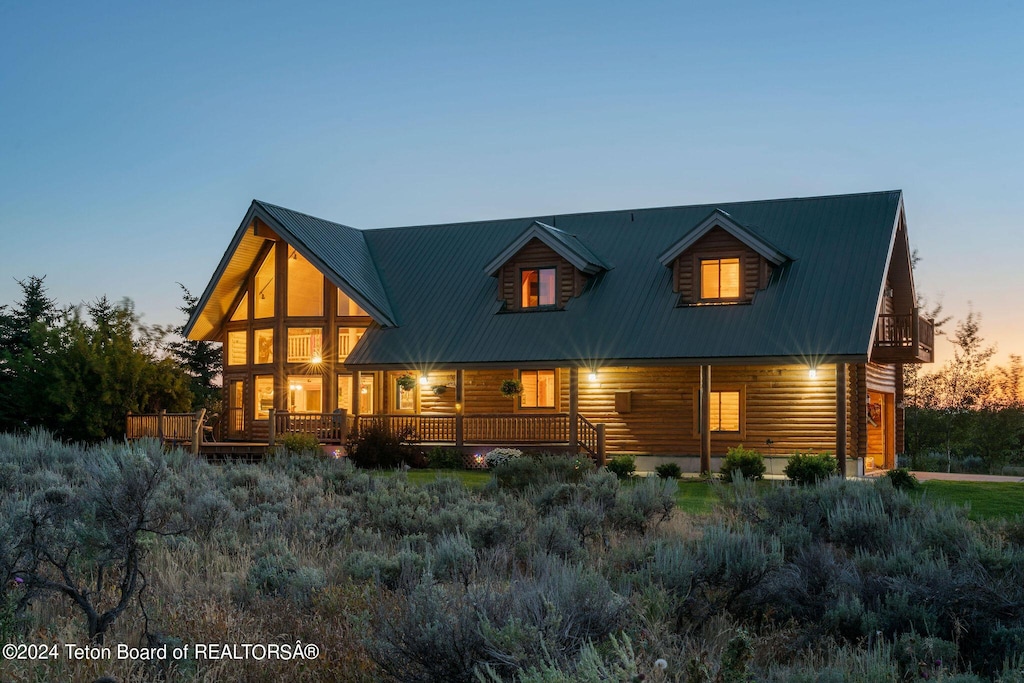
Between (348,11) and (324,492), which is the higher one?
(348,11)

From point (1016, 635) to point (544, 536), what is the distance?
5.14m

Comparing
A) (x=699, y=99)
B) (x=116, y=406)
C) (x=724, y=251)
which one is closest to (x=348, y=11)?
(x=699, y=99)

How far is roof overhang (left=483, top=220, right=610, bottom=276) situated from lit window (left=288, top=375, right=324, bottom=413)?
272 inches

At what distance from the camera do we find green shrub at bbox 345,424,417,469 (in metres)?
27.7

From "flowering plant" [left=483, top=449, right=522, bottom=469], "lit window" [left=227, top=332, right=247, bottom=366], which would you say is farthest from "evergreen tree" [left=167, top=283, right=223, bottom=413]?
"flowering plant" [left=483, top=449, right=522, bottom=469]

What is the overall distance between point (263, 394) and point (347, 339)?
3453 millimetres

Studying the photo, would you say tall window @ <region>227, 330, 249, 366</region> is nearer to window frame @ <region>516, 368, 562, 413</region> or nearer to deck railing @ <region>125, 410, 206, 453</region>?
deck railing @ <region>125, 410, 206, 453</region>

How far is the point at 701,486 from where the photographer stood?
2266cm

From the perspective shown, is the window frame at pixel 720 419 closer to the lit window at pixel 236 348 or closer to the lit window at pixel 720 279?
the lit window at pixel 720 279

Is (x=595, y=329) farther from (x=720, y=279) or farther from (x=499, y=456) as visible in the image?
(x=499, y=456)

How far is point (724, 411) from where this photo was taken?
28.1 m

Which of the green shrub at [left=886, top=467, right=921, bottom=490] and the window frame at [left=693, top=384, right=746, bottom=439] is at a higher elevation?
the window frame at [left=693, top=384, right=746, bottom=439]

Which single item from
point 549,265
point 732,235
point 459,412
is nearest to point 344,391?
point 459,412

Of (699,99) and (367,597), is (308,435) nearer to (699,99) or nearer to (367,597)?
(699,99)
